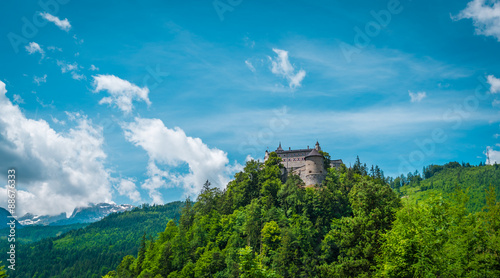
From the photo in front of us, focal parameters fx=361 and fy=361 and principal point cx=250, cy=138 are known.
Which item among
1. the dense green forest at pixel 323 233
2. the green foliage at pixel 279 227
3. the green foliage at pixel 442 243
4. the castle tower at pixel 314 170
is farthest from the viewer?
the castle tower at pixel 314 170

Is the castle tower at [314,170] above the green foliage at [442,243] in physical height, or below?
above

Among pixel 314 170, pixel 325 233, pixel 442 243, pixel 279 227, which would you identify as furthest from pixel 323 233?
pixel 442 243

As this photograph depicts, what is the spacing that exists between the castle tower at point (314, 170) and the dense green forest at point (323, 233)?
1.73 meters

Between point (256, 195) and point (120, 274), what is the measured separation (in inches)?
1688

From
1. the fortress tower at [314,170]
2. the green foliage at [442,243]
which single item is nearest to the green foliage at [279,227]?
the fortress tower at [314,170]

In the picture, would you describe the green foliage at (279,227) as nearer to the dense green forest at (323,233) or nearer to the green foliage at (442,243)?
the dense green forest at (323,233)

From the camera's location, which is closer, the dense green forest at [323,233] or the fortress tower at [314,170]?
the dense green forest at [323,233]

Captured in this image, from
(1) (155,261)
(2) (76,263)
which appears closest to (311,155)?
(1) (155,261)

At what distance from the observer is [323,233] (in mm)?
59625

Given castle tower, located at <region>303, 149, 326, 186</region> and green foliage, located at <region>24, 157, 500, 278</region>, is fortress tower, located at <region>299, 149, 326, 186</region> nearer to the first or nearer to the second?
castle tower, located at <region>303, 149, 326, 186</region>

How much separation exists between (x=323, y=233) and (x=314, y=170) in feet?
58.5

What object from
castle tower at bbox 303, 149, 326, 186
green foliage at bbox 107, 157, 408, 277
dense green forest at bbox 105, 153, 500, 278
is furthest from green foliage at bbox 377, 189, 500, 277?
castle tower at bbox 303, 149, 326, 186

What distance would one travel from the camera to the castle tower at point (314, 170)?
74.4m

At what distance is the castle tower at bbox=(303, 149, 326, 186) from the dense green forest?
5.68 ft
